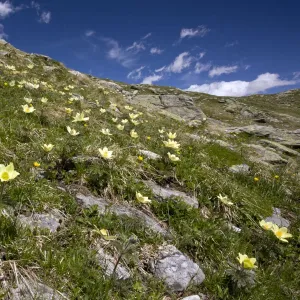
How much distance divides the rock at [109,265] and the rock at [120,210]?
70 cm

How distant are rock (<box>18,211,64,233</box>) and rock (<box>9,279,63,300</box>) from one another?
74 centimetres

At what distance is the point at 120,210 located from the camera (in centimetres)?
437

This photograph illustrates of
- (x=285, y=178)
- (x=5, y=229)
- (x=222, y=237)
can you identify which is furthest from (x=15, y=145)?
(x=285, y=178)

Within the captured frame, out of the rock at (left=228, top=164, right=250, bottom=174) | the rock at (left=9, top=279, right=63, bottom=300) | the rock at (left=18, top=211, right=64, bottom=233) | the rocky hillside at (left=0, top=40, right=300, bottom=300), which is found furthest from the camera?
the rock at (left=228, top=164, right=250, bottom=174)

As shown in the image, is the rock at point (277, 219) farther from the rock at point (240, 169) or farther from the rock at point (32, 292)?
the rock at point (32, 292)

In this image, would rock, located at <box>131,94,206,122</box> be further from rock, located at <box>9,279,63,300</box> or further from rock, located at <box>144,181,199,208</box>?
rock, located at <box>9,279,63,300</box>

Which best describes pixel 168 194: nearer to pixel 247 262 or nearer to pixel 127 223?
pixel 127 223

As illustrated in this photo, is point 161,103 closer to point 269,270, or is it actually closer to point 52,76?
point 52,76

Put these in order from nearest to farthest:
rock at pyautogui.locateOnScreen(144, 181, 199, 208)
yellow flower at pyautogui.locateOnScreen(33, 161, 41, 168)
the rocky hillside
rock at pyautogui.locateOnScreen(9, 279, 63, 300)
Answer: rock at pyautogui.locateOnScreen(9, 279, 63, 300), the rocky hillside, yellow flower at pyautogui.locateOnScreen(33, 161, 41, 168), rock at pyautogui.locateOnScreen(144, 181, 199, 208)

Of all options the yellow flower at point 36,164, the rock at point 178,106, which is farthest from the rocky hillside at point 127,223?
the rock at point 178,106

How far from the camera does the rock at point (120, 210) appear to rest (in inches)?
164

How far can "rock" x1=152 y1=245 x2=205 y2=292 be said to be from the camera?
3.52 metres

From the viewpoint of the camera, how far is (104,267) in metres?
3.28

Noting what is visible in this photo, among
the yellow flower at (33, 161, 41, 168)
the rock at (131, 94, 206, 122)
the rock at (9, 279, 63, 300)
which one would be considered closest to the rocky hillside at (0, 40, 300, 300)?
the rock at (9, 279, 63, 300)
